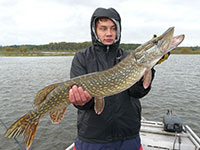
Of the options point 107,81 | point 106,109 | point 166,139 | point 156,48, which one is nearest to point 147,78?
point 156,48

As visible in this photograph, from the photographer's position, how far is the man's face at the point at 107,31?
6.73 ft

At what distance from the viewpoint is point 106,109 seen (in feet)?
6.16

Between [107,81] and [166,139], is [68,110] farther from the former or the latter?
[107,81]

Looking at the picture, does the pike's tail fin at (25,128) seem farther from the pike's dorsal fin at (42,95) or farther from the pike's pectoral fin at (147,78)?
the pike's pectoral fin at (147,78)

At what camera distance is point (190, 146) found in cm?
295

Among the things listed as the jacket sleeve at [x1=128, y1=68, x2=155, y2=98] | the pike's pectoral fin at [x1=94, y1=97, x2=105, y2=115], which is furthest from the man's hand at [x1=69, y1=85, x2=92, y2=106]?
the jacket sleeve at [x1=128, y1=68, x2=155, y2=98]

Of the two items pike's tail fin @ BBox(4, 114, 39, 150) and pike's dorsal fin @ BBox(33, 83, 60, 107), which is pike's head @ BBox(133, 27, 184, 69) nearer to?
pike's dorsal fin @ BBox(33, 83, 60, 107)

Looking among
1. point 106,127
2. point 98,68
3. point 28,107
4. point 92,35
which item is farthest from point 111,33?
point 28,107

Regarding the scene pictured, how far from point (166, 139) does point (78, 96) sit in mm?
2361

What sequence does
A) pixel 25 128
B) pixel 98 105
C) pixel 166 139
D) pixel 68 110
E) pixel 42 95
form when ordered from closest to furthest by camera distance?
pixel 98 105 < pixel 25 128 < pixel 42 95 < pixel 166 139 < pixel 68 110

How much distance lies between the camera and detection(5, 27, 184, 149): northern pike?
6.32ft

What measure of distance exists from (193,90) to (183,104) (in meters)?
2.98

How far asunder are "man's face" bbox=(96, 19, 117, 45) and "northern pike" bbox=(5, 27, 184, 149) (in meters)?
0.33

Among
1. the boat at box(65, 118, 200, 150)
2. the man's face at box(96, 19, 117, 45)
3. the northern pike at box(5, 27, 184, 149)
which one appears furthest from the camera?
the boat at box(65, 118, 200, 150)
